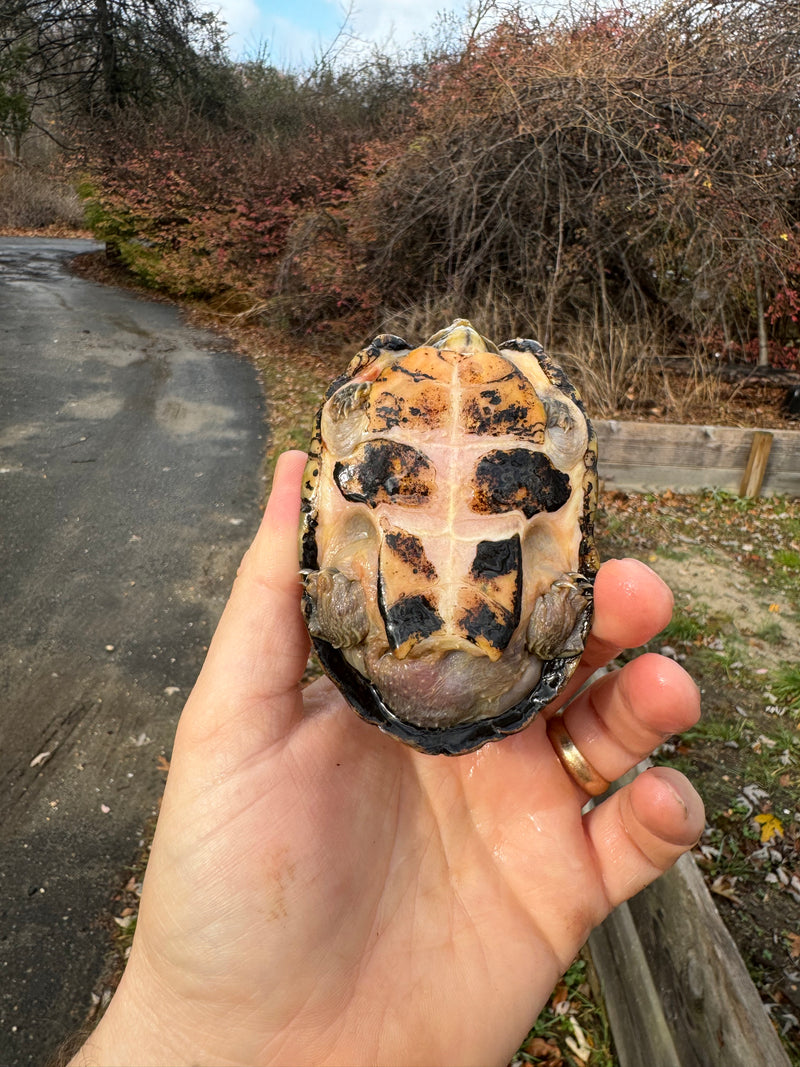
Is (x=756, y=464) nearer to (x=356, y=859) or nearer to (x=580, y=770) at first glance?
(x=580, y=770)

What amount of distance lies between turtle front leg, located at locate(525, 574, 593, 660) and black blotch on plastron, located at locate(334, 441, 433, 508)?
411 millimetres

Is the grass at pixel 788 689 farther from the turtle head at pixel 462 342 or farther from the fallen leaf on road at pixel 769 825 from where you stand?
the turtle head at pixel 462 342

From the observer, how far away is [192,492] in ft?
20.1

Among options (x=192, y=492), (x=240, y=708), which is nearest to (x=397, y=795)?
(x=240, y=708)

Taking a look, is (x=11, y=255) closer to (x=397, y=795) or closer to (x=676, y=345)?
(x=676, y=345)

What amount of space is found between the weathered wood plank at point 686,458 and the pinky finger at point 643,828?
4.17 metres

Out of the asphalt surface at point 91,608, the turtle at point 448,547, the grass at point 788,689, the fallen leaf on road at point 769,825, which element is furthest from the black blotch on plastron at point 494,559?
the grass at point 788,689

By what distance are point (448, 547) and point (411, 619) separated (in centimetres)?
20

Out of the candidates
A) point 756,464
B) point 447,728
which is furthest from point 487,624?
point 756,464

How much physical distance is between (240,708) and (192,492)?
186 inches

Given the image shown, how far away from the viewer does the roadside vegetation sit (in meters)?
3.29

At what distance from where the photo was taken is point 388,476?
178 centimetres

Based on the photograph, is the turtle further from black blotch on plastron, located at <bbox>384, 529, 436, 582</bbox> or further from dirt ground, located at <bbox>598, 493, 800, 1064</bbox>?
dirt ground, located at <bbox>598, 493, 800, 1064</bbox>

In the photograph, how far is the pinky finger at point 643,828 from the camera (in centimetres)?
180
